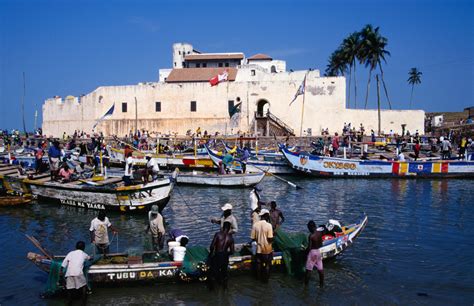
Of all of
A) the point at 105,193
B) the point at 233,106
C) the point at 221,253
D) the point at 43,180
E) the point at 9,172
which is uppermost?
the point at 233,106

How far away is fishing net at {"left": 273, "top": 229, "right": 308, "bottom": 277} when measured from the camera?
929 cm

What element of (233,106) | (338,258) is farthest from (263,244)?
(233,106)

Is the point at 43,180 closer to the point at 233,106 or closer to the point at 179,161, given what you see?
the point at 179,161

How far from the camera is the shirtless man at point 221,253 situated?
27.6 ft

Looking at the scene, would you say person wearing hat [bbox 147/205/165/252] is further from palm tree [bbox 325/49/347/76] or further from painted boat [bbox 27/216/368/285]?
palm tree [bbox 325/49/347/76]

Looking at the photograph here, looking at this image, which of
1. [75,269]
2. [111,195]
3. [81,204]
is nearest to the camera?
[75,269]

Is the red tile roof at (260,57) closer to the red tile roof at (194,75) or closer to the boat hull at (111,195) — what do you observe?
the red tile roof at (194,75)

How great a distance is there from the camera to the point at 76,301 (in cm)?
834

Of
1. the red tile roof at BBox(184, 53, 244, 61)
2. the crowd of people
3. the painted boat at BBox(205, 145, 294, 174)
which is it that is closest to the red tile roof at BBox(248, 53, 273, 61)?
the red tile roof at BBox(184, 53, 244, 61)

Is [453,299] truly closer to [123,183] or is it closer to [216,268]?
[216,268]

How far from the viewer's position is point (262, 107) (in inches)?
1855

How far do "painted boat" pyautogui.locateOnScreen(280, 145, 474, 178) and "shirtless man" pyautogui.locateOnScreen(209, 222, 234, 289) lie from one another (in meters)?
17.9

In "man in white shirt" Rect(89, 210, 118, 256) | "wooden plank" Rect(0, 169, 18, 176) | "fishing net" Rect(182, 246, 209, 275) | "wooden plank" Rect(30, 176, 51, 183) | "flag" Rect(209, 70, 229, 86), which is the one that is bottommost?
"fishing net" Rect(182, 246, 209, 275)

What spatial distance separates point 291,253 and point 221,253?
5.93 feet
